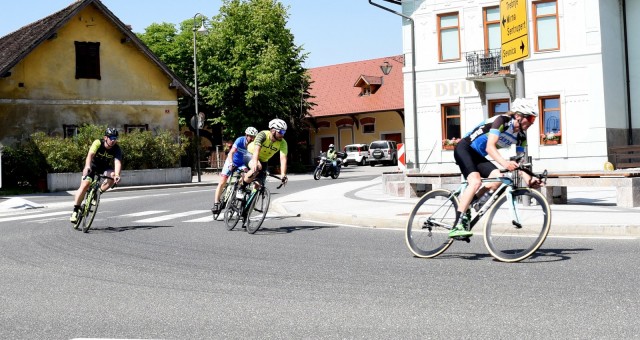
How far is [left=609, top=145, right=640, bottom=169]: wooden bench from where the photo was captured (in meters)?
27.2

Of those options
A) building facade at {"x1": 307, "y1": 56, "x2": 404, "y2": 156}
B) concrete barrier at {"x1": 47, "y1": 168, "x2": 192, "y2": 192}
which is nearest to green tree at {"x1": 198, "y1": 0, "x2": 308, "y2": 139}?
building facade at {"x1": 307, "y1": 56, "x2": 404, "y2": 156}

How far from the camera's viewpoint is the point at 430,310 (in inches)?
253

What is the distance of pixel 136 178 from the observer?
3575cm

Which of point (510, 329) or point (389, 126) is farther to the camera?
point (389, 126)

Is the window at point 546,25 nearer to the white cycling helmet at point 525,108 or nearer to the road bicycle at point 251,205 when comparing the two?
the road bicycle at point 251,205

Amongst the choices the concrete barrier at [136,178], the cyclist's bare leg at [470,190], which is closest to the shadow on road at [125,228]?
the cyclist's bare leg at [470,190]

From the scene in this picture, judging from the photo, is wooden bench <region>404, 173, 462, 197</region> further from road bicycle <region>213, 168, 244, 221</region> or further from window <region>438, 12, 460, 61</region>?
window <region>438, 12, 460, 61</region>

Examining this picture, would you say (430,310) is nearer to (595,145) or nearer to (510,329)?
(510,329)

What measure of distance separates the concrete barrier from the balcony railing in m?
14.0

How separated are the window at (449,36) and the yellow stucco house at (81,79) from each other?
14.7 m

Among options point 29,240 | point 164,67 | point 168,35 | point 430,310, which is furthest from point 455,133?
point 168,35

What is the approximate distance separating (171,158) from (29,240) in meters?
25.3

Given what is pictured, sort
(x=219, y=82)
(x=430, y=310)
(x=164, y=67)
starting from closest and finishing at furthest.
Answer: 1. (x=430, y=310)
2. (x=164, y=67)
3. (x=219, y=82)

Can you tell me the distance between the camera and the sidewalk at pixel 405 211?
12062 mm
